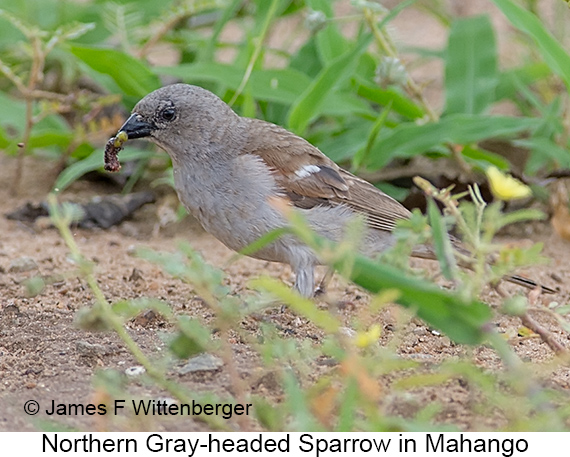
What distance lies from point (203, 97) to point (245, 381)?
2004mm

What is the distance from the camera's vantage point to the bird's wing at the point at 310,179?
4539 mm

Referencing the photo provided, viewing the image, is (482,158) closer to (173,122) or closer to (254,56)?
(254,56)

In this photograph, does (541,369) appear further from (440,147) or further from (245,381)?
(440,147)

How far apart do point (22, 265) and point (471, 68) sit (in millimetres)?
3050

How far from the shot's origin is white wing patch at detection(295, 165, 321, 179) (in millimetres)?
4582

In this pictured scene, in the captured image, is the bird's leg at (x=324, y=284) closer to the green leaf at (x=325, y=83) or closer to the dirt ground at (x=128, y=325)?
the dirt ground at (x=128, y=325)

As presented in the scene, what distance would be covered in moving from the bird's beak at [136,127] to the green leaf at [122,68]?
3.51 feet

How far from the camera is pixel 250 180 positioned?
4.35m

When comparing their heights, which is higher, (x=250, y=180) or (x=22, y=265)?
(x=250, y=180)

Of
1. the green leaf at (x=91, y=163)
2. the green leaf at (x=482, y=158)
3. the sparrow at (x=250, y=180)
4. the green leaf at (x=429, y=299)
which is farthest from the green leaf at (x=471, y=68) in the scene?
the green leaf at (x=429, y=299)

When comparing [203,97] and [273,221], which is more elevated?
[203,97]

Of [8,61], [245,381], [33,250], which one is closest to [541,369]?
[245,381]

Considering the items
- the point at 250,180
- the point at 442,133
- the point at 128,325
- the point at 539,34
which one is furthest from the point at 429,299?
the point at 442,133

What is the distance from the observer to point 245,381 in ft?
9.90
